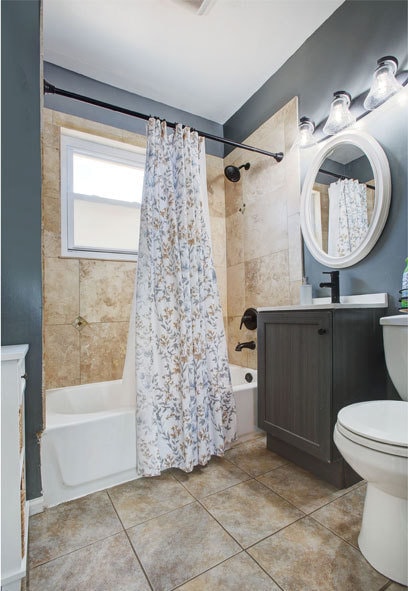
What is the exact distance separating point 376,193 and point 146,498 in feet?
6.22

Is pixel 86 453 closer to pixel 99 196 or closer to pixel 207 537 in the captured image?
pixel 207 537

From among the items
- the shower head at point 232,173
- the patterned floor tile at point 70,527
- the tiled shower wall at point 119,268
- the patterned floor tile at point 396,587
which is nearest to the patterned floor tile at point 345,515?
the patterned floor tile at point 396,587

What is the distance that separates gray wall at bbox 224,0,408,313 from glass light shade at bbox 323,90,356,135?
6 cm

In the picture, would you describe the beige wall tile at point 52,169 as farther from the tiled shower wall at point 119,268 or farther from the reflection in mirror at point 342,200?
the reflection in mirror at point 342,200

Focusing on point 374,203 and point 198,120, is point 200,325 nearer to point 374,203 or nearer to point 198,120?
point 374,203

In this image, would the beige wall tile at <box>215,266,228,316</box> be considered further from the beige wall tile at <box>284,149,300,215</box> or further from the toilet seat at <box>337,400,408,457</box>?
the toilet seat at <box>337,400,408,457</box>

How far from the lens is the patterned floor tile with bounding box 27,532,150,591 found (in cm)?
92

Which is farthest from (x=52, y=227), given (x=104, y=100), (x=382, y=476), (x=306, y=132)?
(x=382, y=476)

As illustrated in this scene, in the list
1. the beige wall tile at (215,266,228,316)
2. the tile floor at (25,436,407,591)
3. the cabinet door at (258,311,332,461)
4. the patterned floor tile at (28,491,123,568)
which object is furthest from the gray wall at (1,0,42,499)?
the beige wall tile at (215,266,228,316)

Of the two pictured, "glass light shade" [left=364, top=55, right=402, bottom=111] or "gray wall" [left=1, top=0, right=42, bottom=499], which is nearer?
"gray wall" [left=1, top=0, right=42, bottom=499]

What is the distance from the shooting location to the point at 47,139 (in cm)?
203

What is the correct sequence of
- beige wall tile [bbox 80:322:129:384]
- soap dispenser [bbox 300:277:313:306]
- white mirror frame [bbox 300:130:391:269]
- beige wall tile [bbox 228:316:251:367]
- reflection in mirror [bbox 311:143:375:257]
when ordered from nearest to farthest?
white mirror frame [bbox 300:130:391:269]
reflection in mirror [bbox 311:143:375:257]
soap dispenser [bbox 300:277:313:306]
beige wall tile [bbox 80:322:129:384]
beige wall tile [bbox 228:316:251:367]

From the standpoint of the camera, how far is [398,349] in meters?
1.29

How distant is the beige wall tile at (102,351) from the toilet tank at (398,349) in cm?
172
